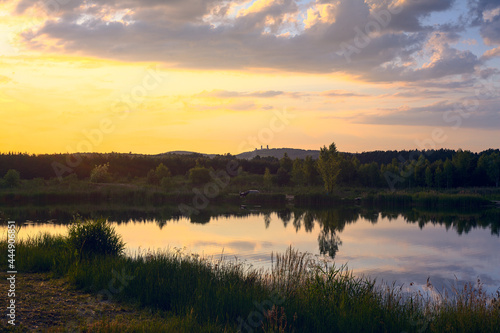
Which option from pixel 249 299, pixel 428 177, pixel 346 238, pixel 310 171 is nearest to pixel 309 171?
pixel 310 171

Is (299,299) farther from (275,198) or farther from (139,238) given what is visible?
(275,198)

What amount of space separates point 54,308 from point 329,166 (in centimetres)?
4030

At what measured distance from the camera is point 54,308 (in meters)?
6.63

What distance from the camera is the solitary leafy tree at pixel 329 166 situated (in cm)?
4509

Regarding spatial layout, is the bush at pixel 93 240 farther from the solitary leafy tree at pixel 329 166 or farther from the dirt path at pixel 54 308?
the solitary leafy tree at pixel 329 166

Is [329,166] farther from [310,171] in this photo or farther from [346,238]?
[346,238]

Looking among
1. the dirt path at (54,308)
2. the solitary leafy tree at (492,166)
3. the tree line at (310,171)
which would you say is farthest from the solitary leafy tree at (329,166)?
the dirt path at (54,308)

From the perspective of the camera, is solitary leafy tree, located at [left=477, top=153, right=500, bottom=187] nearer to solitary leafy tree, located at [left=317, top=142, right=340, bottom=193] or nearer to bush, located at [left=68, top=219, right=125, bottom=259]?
solitary leafy tree, located at [left=317, top=142, right=340, bottom=193]

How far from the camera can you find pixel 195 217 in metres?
29.7

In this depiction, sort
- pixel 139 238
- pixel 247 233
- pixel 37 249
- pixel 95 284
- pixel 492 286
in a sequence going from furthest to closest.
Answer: pixel 247 233 < pixel 139 238 < pixel 492 286 < pixel 37 249 < pixel 95 284

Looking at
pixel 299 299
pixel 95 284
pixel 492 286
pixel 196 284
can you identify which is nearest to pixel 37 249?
pixel 95 284

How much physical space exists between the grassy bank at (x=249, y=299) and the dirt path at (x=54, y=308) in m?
0.32

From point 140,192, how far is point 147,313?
34.7 meters

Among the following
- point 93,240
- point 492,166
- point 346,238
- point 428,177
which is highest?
point 492,166
